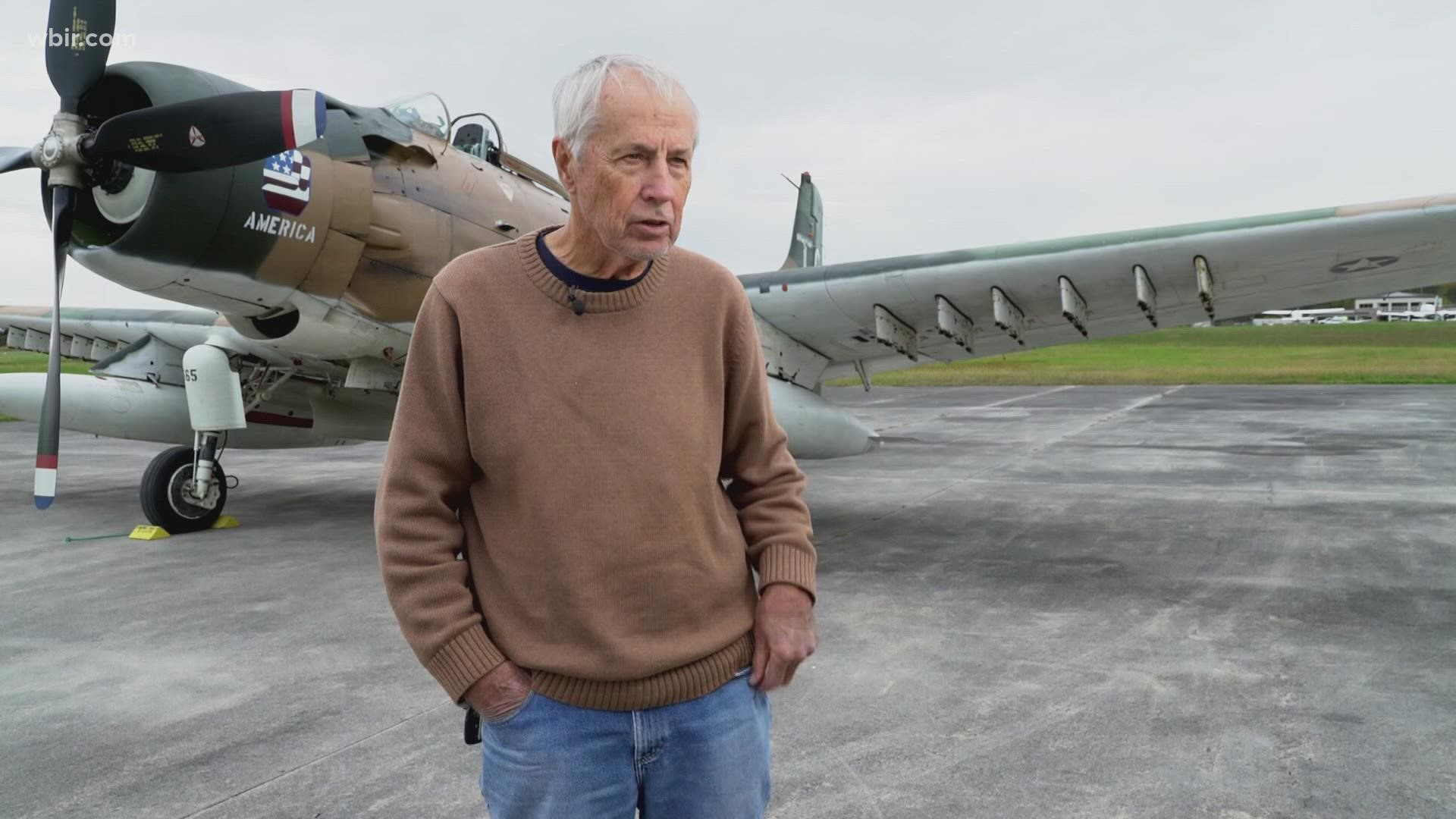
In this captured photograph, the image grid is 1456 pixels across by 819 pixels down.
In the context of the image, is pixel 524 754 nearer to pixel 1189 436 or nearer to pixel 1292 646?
pixel 1292 646

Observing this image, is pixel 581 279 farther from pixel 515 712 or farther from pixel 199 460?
pixel 199 460

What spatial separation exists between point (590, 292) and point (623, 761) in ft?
2.38

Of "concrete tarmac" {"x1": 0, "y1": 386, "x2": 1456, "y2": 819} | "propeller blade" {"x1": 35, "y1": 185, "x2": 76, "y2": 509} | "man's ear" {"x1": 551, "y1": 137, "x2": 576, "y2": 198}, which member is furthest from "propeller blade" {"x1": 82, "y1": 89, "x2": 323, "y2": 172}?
"man's ear" {"x1": 551, "y1": 137, "x2": 576, "y2": 198}

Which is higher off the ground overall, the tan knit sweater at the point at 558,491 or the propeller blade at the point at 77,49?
the propeller blade at the point at 77,49

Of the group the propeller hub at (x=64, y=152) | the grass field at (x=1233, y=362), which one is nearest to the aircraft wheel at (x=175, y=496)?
the propeller hub at (x=64, y=152)

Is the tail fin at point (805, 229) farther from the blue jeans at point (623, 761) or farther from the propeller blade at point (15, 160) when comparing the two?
the blue jeans at point (623, 761)

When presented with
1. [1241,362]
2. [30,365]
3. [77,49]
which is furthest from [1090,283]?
[30,365]

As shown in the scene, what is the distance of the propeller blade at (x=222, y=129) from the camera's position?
4.78 metres

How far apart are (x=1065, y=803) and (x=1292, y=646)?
82.9 inches

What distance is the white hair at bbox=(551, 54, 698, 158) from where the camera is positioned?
1443mm

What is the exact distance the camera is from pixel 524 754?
4.75ft

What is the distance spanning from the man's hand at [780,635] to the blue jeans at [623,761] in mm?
66

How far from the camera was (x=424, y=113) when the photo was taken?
6.32m

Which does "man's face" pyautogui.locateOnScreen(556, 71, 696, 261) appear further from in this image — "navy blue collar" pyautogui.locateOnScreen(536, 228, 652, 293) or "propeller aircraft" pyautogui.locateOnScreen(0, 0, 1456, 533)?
"propeller aircraft" pyautogui.locateOnScreen(0, 0, 1456, 533)
